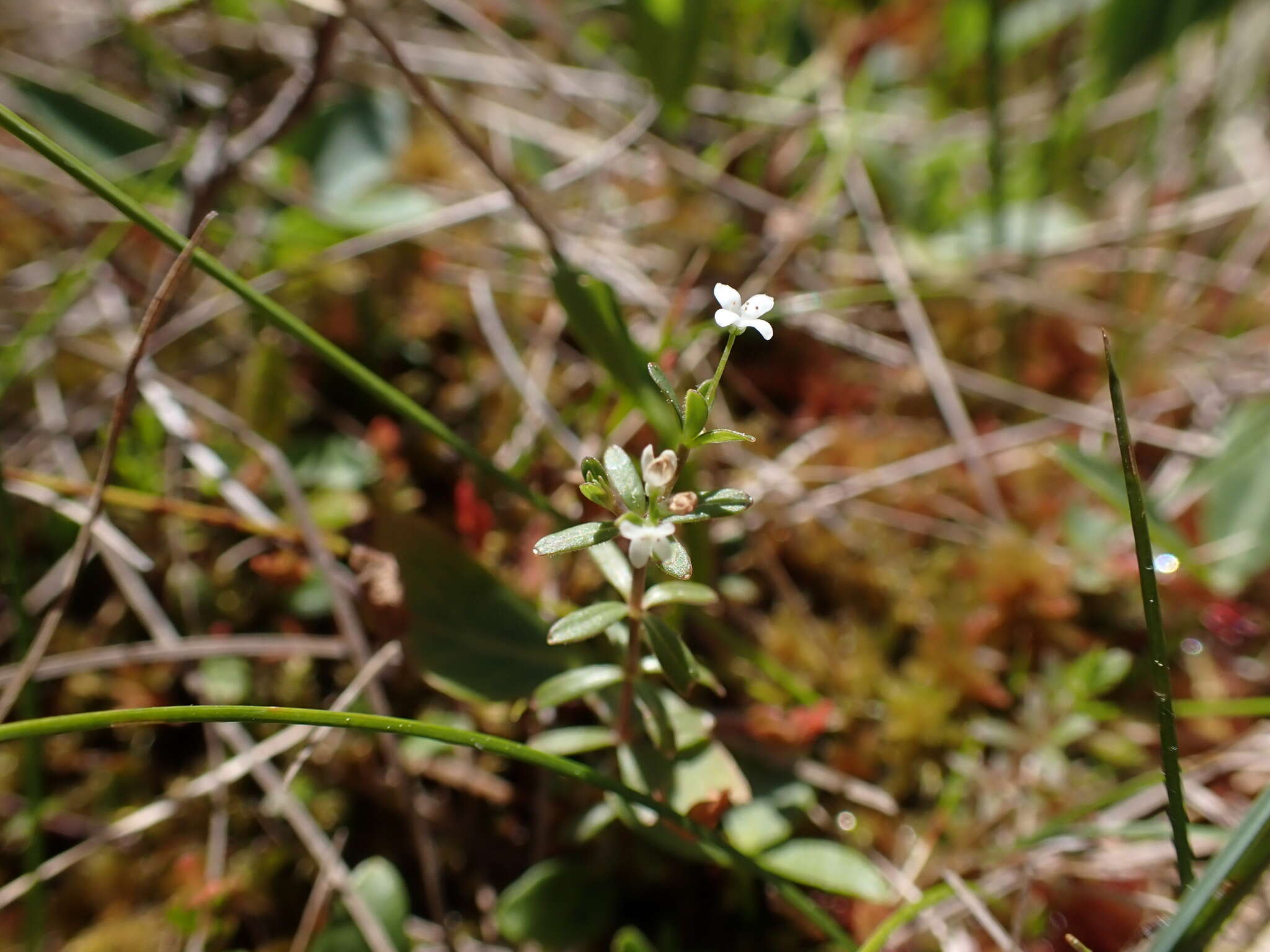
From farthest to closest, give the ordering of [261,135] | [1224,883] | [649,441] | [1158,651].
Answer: [261,135] → [649,441] → [1158,651] → [1224,883]

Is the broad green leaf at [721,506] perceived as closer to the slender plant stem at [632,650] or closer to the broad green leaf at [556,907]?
the slender plant stem at [632,650]

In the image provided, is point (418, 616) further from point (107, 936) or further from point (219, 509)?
point (107, 936)

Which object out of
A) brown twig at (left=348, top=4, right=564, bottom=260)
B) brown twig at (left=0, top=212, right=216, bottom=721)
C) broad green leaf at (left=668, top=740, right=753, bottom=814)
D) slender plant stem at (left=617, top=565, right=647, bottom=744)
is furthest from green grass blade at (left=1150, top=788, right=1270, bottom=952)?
brown twig at (left=0, top=212, right=216, bottom=721)

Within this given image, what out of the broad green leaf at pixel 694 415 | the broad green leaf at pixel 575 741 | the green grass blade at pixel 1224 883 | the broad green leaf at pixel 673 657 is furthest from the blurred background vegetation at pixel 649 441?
the broad green leaf at pixel 694 415

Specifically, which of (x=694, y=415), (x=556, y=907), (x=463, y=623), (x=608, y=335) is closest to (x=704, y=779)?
(x=556, y=907)

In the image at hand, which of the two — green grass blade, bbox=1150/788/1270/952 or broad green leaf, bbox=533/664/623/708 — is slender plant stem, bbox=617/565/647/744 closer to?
broad green leaf, bbox=533/664/623/708

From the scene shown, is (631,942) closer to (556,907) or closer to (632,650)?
(556,907)
